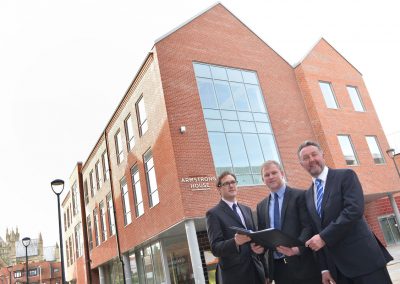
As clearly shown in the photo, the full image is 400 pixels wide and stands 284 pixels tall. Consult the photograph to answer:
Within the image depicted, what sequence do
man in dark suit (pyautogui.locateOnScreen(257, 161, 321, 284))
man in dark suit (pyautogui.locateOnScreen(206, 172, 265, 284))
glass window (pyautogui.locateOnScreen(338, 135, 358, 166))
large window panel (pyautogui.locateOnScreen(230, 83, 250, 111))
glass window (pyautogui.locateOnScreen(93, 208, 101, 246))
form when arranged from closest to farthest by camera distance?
man in dark suit (pyautogui.locateOnScreen(257, 161, 321, 284)) < man in dark suit (pyautogui.locateOnScreen(206, 172, 265, 284)) < large window panel (pyautogui.locateOnScreen(230, 83, 250, 111)) < glass window (pyautogui.locateOnScreen(338, 135, 358, 166)) < glass window (pyautogui.locateOnScreen(93, 208, 101, 246))

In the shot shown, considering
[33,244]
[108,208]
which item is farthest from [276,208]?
[33,244]

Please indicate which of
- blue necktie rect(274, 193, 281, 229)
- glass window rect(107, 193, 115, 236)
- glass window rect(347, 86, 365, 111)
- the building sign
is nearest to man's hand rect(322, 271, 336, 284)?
blue necktie rect(274, 193, 281, 229)

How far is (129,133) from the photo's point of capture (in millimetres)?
20219

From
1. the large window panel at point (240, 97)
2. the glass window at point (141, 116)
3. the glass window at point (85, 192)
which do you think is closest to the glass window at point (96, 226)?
the glass window at point (85, 192)

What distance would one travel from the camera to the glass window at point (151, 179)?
1670 centimetres

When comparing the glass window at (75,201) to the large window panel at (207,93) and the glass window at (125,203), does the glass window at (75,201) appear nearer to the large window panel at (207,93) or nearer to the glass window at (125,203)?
the glass window at (125,203)

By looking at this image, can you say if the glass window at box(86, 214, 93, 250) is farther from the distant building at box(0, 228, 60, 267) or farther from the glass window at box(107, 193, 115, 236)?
the distant building at box(0, 228, 60, 267)

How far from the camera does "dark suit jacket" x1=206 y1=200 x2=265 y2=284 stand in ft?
12.9

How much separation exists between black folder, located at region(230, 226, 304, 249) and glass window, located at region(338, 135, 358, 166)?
57.6 ft

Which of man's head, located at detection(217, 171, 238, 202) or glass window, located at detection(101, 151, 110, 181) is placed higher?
glass window, located at detection(101, 151, 110, 181)

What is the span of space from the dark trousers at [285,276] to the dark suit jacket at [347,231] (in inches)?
10.7

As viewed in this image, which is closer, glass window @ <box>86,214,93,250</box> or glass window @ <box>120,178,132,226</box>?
glass window @ <box>120,178,132,226</box>

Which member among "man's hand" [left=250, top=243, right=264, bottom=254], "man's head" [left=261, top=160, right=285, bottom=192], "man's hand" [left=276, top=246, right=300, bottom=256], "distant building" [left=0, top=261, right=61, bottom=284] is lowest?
"man's hand" [left=276, top=246, right=300, bottom=256]

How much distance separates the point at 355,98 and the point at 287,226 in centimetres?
2092
